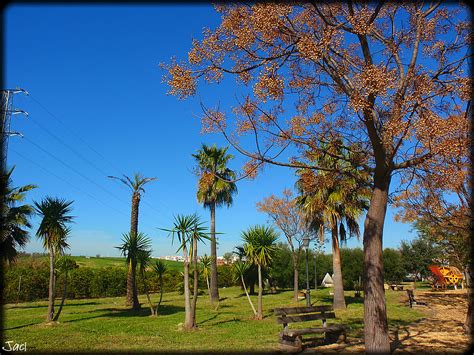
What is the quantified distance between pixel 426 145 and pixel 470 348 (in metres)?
5.32

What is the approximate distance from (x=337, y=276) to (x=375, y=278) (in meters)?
14.4

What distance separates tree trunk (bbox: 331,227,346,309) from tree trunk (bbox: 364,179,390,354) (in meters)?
13.9

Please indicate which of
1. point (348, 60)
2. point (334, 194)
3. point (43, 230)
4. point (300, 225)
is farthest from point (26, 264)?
point (348, 60)

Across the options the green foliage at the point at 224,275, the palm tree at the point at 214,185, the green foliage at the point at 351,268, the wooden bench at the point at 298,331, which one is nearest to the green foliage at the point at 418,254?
the green foliage at the point at 351,268

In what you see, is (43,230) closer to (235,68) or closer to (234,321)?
(234,321)

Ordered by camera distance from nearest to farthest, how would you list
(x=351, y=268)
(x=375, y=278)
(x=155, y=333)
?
(x=375, y=278)
(x=155, y=333)
(x=351, y=268)

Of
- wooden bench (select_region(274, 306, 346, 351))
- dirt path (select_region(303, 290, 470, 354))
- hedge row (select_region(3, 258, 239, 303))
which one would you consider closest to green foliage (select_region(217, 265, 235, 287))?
hedge row (select_region(3, 258, 239, 303))

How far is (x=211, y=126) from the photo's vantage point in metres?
8.92

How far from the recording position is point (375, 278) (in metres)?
7.80

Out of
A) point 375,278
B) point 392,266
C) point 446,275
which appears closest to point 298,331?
point 375,278

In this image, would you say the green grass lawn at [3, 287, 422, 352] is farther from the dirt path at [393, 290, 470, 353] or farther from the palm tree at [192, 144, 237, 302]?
the palm tree at [192, 144, 237, 302]

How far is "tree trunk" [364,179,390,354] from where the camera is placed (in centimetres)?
770

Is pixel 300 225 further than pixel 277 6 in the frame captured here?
Yes

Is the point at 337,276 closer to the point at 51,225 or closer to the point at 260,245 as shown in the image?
the point at 260,245
